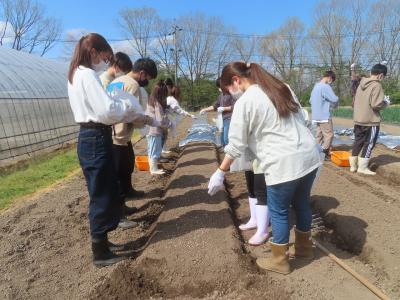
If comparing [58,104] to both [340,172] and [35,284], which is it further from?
[35,284]

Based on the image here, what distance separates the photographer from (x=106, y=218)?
2.96 metres

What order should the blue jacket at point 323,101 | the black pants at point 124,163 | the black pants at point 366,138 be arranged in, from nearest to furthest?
1. the black pants at point 124,163
2. the black pants at point 366,138
3. the blue jacket at point 323,101

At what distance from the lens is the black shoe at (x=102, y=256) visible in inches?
119

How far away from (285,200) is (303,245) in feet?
2.00

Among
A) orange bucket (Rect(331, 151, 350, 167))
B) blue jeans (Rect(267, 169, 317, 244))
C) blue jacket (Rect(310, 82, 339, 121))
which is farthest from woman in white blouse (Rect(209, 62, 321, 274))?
blue jacket (Rect(310, 82, 339, 121))

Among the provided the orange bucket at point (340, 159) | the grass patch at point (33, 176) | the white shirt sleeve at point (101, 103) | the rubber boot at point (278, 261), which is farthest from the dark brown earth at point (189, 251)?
the orange bucket at point (340, 159)

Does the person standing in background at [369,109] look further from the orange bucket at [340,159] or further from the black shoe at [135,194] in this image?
the black shoe at [135,194]

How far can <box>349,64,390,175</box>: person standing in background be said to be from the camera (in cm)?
568

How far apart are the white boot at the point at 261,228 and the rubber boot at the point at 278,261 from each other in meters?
0.52

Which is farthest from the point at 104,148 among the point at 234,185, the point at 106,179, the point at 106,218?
the point at 234,185

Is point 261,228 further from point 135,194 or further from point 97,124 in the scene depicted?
point 135,194

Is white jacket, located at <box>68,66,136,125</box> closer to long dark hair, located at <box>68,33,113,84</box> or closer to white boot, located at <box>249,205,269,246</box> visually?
long dark hair, located at <box>68,33,113,84</box>

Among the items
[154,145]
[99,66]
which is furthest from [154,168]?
[99,66]

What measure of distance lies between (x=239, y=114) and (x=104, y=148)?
3.36 feet
